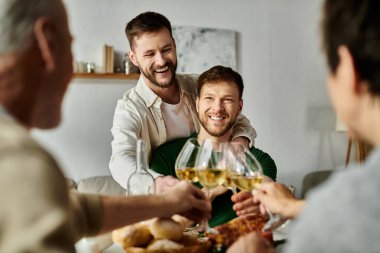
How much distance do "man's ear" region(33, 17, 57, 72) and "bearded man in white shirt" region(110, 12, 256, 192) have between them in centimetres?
164

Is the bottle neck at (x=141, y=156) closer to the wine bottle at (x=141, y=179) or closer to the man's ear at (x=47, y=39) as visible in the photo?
the wine bottle at (x=141, y=179)

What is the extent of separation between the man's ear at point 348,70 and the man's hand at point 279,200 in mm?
524

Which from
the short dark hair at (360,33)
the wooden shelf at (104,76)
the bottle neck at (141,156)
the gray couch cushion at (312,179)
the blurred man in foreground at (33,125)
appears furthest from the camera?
the gray couch cushion at (312,179)

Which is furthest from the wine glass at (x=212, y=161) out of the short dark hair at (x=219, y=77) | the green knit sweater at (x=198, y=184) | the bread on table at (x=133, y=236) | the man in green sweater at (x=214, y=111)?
the short dark hair at (x=219, y=77)

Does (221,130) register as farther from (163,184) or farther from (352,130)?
(352,130)

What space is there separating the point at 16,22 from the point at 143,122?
184cm

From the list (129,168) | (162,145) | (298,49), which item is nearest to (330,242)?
(129,168)

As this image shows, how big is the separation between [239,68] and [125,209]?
361 centimetres

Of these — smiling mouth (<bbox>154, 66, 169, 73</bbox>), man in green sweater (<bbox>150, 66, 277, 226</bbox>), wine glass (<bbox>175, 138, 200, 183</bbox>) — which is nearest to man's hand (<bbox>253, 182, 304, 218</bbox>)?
wine glass (<bbox>175, 138, 200, 183</bbox>)

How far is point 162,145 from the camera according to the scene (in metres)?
2.44

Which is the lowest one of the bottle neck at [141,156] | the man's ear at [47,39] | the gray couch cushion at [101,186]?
the gray couch cushion at [101,186]

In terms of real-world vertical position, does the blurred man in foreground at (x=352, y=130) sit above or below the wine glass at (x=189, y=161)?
above

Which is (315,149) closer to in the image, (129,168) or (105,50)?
(105,50)

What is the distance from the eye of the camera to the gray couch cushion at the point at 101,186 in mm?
3314
